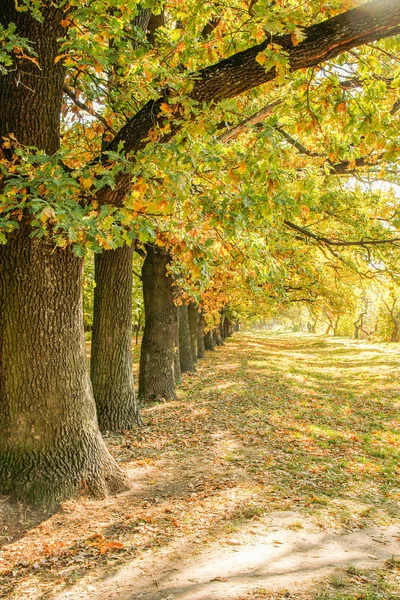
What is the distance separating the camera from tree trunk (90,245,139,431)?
938 centimetres

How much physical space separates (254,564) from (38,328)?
341cm

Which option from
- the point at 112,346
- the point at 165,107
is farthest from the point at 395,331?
the point at 165,107

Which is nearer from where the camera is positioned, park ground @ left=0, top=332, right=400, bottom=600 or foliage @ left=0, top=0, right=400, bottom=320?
park ground @ left=0, top=332, right=400, bottom=600

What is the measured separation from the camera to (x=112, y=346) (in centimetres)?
942

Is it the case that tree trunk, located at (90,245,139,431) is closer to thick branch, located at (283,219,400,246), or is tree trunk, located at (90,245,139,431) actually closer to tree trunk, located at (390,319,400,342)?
thick branch, located at (283,219,400,246)

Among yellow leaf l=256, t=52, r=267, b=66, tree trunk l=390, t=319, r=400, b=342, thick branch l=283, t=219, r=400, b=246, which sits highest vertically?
yellow leaf l=256, t=52, r=267, b=66

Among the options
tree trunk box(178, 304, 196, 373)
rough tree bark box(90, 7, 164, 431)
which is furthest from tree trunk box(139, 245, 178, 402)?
tree trunk box(178, 304, 196, 373)

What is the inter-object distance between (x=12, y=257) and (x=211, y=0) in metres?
4.12

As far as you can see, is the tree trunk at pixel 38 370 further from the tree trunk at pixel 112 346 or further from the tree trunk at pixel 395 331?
the tree trunk at pixel 395 331

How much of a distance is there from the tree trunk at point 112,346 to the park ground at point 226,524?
1.88ft

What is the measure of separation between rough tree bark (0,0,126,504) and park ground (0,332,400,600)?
443 millimetres

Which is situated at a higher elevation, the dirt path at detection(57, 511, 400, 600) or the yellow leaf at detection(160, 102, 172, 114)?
the yellow leaf at detection(160, 102, 172, 114)

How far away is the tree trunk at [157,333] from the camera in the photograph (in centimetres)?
1253

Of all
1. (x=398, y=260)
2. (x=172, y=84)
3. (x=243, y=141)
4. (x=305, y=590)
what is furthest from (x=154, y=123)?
(x=398, y=260)
